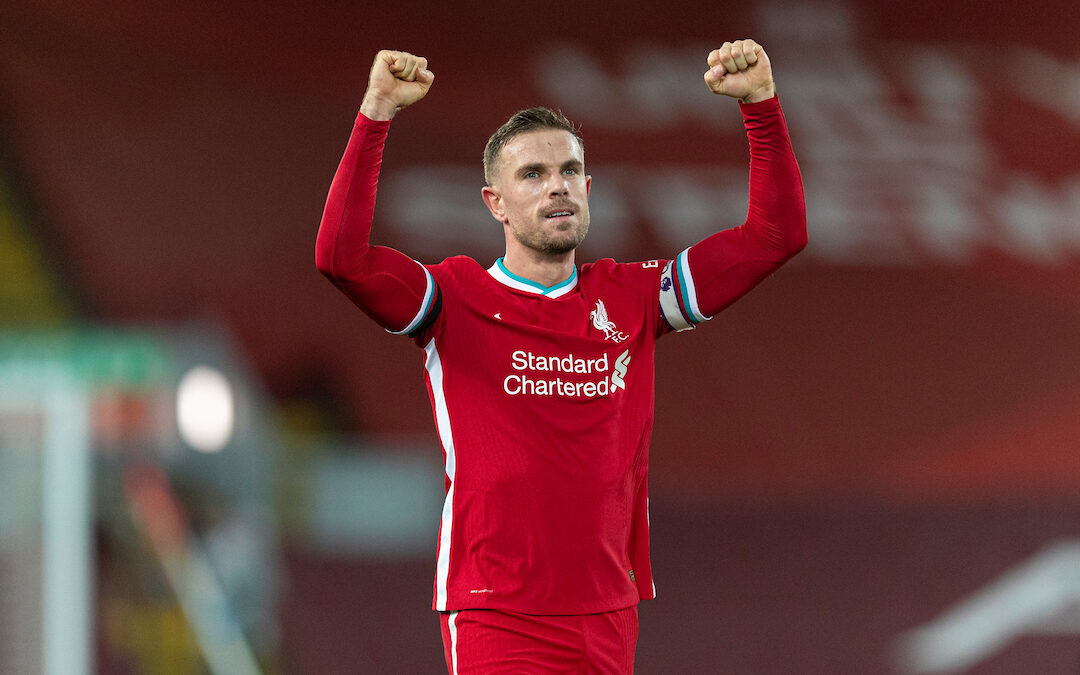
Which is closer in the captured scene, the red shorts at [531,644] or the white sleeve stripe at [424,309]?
the red shorts at [531,644]

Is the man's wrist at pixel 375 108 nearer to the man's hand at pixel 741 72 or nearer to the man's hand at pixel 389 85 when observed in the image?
the man's hand at pixel 389 85

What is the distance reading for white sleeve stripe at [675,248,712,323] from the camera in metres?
2.38

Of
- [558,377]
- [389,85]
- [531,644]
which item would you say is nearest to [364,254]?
[389,85]

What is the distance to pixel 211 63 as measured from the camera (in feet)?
14.4

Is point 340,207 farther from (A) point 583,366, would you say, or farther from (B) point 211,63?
(B) point 211,63

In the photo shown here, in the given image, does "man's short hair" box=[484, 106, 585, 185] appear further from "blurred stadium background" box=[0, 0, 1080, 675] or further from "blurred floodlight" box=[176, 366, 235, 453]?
"blurred floodlight" box=[176, 366, 235, 453]

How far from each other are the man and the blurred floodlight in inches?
88.2

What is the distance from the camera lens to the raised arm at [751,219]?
2250 mm

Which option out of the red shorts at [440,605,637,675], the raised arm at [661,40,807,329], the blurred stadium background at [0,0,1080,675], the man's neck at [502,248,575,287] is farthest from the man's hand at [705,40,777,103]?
the blurred stadium background at [0,0,1080,675]

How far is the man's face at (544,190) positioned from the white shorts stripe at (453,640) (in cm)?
72

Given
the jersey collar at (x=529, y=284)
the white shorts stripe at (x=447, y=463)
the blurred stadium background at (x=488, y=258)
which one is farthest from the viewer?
the blurred stadium background at (x=488, y=258)

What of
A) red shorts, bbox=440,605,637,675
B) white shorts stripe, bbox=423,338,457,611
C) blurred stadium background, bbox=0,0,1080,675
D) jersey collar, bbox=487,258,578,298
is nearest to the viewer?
red shorts, bbox=440,605,637,675

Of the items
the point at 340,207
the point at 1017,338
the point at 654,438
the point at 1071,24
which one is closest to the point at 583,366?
the point at 340,207

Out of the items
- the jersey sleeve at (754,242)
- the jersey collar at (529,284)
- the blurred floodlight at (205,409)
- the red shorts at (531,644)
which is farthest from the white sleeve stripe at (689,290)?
the blurred floodlight at (205,409)
